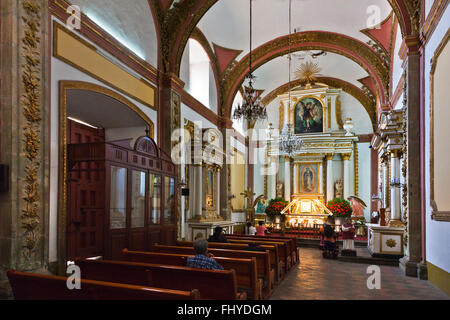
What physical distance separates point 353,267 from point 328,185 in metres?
9.03

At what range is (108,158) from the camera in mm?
5957

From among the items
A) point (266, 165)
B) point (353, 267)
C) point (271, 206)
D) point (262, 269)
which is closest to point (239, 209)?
point (271, 206)

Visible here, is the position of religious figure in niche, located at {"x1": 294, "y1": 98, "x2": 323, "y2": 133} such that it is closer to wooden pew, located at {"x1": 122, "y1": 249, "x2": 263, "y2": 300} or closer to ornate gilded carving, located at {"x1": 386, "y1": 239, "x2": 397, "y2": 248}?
ornate gilded carving, located at {"x1": 386, "y1": 239, "x2": 397, "y2": 248}

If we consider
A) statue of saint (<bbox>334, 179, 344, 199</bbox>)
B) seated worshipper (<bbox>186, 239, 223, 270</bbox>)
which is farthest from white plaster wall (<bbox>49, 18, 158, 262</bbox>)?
statue of saint (<bbox>334, 179, 344, 199</bbox>)

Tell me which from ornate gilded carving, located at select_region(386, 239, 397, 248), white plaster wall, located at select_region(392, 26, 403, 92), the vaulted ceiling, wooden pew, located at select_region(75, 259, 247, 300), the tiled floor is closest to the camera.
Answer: wooden pew, located at select_region(75, 259, 247, 300)

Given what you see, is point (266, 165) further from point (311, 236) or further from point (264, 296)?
point (264, 296)

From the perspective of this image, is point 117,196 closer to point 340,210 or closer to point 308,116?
point 340,210

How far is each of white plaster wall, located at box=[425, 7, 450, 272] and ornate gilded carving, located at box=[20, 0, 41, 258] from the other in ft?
20.9

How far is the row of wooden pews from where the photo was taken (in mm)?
2893

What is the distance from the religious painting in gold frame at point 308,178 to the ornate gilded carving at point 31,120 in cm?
1435

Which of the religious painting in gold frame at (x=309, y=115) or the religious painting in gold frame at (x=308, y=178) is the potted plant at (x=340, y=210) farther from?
the religious painting in gold frame at (x=309, y=115)

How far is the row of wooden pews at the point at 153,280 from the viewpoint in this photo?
2893 millimetres

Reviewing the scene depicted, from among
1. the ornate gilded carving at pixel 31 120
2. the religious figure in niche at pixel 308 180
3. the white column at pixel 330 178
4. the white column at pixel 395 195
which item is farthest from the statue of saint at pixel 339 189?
the ornate gilded carving at pixel 31 120

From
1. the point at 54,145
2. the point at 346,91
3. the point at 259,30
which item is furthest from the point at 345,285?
the point at 346,91
